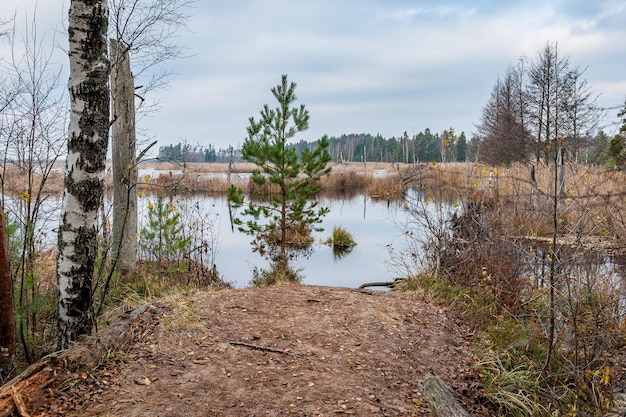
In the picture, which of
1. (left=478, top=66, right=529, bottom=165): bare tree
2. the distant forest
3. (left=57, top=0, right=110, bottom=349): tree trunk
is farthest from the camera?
the distant forest

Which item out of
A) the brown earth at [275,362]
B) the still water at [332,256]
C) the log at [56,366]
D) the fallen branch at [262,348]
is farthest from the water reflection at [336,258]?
the log at [56,366]

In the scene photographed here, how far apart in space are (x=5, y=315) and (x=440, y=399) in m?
3.48

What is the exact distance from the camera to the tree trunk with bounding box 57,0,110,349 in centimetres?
376

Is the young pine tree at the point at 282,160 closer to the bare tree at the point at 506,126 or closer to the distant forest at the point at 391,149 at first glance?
the bare tree at the point at 506,126

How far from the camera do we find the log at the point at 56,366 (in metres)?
3.02

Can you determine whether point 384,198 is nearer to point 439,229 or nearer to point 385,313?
point 439,229

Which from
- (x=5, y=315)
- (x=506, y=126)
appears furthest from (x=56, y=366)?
(x=506, y=126)

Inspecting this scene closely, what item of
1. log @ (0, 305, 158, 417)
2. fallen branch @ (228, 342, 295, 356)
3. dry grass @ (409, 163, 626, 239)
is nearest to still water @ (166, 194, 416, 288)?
dry grass @ (409, 163, 626, 239)

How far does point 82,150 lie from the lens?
12.4ft

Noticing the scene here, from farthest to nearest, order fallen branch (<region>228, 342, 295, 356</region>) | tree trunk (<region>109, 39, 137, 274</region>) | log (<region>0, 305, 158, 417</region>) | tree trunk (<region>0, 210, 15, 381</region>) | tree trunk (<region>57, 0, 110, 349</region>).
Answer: tree trunk (<region>109, 39, 137, 274</region>) < fallen branch (<region>228, 342, 295, 356</region>) < tree trunk (<region>57, 0, 110, 349</region>) < tree trunk (<region>0, 210, 15, 381</region>) < log (<region>0, 305, 158, 417</region>)

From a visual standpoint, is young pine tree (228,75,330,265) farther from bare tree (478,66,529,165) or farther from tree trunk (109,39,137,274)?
bare tree (478,66,529,165)

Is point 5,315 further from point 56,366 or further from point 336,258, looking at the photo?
point 336,258

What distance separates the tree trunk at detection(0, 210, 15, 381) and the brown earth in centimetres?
65

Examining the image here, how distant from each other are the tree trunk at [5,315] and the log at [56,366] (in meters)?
0.39
